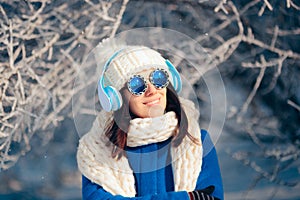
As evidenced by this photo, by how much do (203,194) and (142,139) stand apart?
22cm

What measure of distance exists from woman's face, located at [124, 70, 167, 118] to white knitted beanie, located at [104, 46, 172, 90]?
3cm

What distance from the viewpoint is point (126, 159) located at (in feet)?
6.23

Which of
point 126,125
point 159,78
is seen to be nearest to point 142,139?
point 126,125

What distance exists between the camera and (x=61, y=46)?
12.0 feet

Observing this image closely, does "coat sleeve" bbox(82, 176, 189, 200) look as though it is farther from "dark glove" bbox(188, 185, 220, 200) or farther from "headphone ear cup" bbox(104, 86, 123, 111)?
"headphone ear cup" bbox(104, 86, 123, 111)

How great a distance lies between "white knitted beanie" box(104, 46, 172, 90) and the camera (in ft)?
5.99

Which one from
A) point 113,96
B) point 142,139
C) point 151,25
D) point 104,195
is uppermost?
point 113,96

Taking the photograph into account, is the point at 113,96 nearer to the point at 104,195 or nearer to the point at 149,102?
the point at 149,102

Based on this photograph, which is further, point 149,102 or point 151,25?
point 151,25

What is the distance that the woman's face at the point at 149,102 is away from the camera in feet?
6.08

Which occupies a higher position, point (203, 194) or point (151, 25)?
point (203, 194)

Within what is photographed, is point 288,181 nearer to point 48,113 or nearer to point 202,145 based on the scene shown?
point 48,113

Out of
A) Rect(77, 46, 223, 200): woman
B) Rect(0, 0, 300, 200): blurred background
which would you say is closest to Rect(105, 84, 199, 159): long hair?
Rect(77, 46, 223, 200): woman

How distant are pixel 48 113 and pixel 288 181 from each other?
4.46ft
